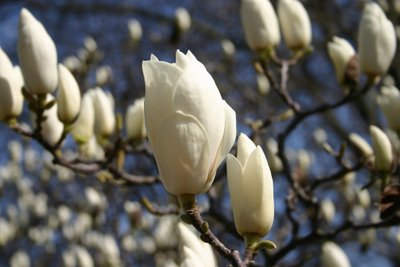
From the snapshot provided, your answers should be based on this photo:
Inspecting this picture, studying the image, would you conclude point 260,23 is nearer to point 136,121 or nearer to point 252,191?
point 136,121

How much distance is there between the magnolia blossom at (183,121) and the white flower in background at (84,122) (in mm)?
819

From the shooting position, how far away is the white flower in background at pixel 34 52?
1226mm

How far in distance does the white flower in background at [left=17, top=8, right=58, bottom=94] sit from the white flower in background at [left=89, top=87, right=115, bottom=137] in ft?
1.40

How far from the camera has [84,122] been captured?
1568mm

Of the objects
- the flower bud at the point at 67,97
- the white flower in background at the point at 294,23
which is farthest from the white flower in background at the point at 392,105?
the flower bud at the point at 67,97

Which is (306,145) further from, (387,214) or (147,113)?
(147,113)

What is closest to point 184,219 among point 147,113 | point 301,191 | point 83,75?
point 147,113

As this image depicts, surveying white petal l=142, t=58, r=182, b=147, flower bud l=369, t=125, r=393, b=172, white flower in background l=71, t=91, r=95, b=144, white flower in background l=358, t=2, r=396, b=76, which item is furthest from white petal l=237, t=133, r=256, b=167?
white flower in background l=71, t=91, r=95, b=144

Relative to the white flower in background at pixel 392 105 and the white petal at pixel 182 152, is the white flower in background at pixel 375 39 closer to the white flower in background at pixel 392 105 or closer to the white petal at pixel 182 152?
the white flower in background at pixel 392 105

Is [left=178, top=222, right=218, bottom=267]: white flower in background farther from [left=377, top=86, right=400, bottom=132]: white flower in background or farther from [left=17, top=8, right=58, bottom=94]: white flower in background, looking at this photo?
[left=377, top=86, right=400, bottom=132]: white flower in background

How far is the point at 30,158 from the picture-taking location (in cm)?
505

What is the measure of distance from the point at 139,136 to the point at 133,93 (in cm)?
250

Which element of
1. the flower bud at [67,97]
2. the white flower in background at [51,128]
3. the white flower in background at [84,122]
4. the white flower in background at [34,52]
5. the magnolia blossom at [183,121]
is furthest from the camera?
the white flower in background at [84,122]

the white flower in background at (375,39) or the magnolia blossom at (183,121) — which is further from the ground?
the magnolia blossom at (183,121)
